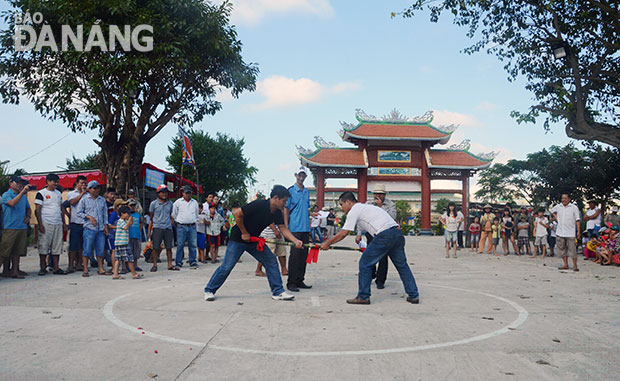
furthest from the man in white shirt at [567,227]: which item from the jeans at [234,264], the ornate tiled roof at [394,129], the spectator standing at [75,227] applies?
the ornate tiled roof at [394,129]

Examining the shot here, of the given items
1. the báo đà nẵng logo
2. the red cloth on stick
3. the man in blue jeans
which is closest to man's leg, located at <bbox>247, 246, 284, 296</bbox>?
the red cloth on stick

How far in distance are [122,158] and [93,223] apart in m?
8.88

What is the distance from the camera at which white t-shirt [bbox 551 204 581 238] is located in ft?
36.0

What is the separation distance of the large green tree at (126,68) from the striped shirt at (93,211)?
22.0 ft

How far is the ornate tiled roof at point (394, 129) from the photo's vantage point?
126 feet

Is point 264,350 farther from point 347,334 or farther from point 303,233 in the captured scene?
point 303,233

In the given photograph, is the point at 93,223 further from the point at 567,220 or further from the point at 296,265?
the point at 567,220

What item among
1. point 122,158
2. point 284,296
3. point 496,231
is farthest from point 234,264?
point 496,231

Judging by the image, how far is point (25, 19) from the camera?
15359mm

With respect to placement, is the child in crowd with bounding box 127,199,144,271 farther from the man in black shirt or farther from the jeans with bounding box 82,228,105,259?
the man in black shirt

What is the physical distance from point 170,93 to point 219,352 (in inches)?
608

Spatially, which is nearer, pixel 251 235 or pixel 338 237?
pixel 338 237

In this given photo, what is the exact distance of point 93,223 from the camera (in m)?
9.02

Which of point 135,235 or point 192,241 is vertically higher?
point 135,235
